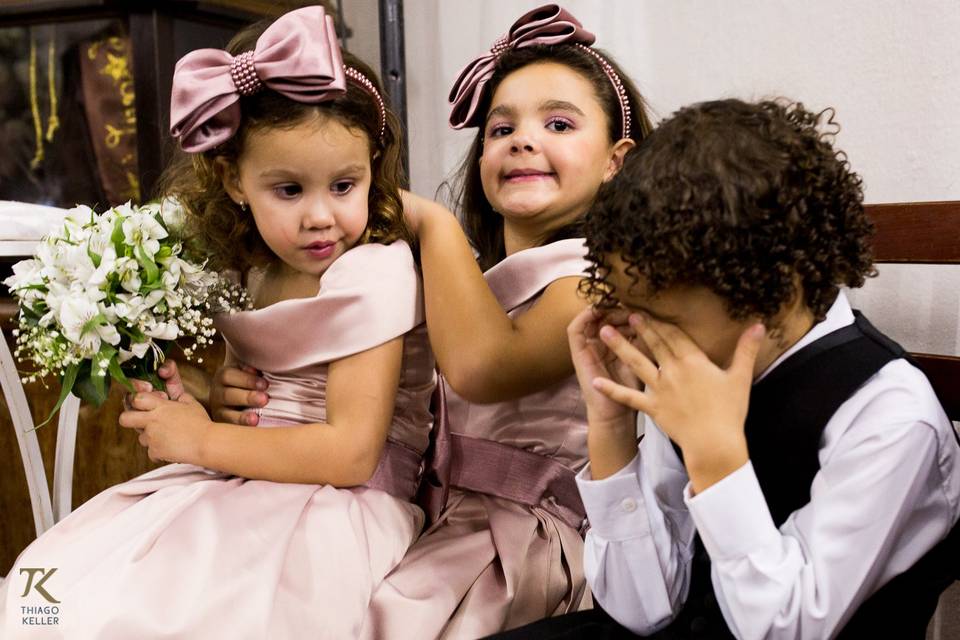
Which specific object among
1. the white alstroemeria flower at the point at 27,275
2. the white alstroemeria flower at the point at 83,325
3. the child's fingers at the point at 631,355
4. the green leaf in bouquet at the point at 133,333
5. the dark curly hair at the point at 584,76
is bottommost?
the green leaf in bouquet at the point at 133,333

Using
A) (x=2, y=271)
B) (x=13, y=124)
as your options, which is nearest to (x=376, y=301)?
(x=2, y=271)

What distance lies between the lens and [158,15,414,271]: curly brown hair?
1.22 m

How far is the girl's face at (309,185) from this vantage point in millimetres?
1178

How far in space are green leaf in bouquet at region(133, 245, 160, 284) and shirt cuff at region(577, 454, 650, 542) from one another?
0.64 meters

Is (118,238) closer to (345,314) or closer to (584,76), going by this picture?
(345,314)

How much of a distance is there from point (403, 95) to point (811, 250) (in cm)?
175

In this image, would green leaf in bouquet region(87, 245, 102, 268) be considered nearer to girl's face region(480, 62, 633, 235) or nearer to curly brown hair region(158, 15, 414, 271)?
curly brown hair region(158, 15, 414, 271)

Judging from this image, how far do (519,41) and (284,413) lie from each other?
0.70 m

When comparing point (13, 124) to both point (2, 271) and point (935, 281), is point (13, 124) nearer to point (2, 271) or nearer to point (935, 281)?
point (2, 271)

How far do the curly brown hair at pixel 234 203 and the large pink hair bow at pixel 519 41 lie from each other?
0.19 m

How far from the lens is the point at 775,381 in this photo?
903 mm

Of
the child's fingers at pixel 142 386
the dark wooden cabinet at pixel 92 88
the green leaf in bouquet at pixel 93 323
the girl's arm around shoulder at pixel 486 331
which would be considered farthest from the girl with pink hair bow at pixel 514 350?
the dark wooden cabinet at pixel 92 88

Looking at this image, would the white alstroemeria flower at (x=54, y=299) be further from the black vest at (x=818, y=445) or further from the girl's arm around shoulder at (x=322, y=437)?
the black vest at (x=818, y=445)

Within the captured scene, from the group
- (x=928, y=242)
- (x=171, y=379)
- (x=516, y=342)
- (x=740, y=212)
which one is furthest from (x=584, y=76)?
(x=171, y=379)
